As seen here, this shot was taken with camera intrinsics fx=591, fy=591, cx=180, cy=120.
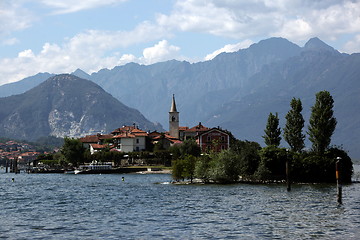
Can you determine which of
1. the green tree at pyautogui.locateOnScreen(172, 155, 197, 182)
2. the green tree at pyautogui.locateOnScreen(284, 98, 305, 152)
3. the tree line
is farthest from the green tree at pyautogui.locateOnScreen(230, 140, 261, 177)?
the green tree at pyautogui.locateOnScreen(284, 98, 305, 152)

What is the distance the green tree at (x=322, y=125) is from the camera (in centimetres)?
11212

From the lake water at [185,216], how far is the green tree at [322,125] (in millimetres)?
26973

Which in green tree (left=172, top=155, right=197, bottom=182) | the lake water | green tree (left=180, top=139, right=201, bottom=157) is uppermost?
green tree (left=180, top=139, right=201, bottom=157)

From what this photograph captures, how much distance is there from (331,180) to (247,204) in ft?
154

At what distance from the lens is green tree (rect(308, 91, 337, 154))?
112m

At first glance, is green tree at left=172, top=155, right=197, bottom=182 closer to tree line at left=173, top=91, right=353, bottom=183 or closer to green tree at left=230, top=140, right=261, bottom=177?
tree line at left=173, top=91, right=353, bottom=183

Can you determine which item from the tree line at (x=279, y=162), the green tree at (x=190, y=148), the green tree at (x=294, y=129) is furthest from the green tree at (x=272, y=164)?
the green tree at (x=190, y=148)

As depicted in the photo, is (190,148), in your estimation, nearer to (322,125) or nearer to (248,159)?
(248,159)

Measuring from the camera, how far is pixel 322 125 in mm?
112000

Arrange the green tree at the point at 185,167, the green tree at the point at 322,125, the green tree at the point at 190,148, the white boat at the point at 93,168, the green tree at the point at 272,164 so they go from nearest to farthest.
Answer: the green tree at the point at 272,164 → the green tree at the point at 322,125 → the green tree at the point at 185,167 → the green tree at the point at 190,148 → the white boat at the point at 93,168

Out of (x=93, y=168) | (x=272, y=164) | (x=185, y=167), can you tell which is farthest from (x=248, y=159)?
(x=93, y=168)

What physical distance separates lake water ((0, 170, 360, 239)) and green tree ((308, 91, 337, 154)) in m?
27.0

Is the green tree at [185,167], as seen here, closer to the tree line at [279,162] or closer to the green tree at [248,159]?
the tree line at [279,162]

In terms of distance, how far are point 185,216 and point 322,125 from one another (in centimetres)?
6016
